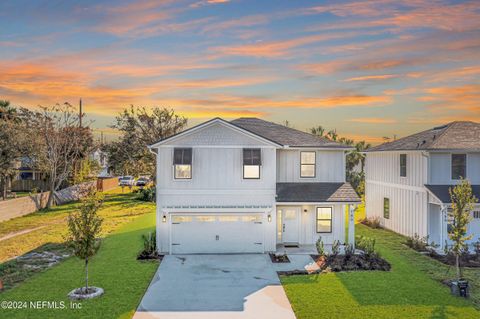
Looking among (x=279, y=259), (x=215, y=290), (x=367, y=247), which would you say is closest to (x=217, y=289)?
(x=215, y=290)

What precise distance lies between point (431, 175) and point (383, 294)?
9.94 m

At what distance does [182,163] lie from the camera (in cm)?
1752

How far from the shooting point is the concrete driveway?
1104 centimetres

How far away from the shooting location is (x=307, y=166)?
19.7 meters

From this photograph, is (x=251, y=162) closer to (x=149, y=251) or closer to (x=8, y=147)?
(x=149, y=251)

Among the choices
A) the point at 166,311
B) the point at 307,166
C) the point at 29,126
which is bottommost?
the point at 166,311

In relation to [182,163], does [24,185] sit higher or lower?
lower

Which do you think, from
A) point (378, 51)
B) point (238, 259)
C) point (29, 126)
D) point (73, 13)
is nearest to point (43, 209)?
point (29, 126)

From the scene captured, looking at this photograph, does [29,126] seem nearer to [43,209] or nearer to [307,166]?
[43,209]

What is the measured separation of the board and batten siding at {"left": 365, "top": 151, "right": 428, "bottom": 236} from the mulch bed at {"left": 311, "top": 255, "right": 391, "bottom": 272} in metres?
5.74

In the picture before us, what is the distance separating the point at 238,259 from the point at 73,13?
13838 mm

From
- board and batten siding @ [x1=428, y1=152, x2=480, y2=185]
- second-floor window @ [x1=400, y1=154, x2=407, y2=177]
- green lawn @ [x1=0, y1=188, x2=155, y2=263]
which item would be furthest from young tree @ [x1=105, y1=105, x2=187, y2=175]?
board and batten siding @ [x1=428, y1=152, x2=480, y2=185]

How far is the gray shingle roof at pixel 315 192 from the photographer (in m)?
18.3

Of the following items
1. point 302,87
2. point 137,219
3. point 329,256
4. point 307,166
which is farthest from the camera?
point 137,219
